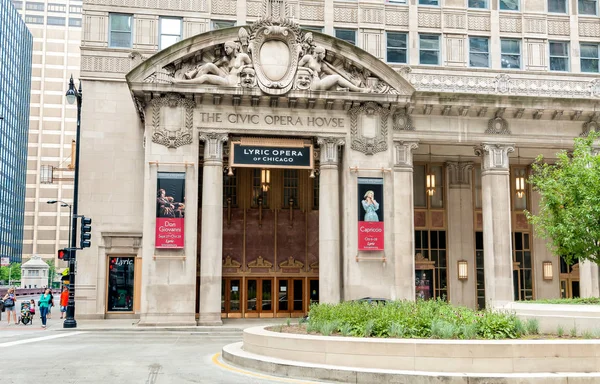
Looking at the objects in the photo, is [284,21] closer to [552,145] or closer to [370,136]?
[370,136]

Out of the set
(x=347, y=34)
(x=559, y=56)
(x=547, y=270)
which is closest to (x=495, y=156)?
(x=559, y=56)

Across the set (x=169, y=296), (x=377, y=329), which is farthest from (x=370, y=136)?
(x=377, y=329)

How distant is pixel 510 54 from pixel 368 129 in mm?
12350

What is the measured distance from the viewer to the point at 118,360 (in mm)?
17125

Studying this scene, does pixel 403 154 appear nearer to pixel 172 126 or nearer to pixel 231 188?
pixel 231 188

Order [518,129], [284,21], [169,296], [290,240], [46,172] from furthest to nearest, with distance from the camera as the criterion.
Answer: [46,172] < [290,240] < [518,129] < [284,21] < [169,296]

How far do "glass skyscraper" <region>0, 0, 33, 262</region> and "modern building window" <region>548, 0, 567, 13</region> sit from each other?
127761 mm

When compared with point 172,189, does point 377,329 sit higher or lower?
lower

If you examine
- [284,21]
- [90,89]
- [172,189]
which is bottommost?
[172,189]

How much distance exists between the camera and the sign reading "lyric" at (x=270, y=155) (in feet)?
103

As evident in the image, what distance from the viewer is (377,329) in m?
14.9

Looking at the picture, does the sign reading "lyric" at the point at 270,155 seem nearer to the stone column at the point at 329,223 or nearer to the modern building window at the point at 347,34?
the stone column at the point at 329,223

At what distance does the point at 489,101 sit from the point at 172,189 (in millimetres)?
16987

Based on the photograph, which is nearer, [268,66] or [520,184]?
[268,66]
